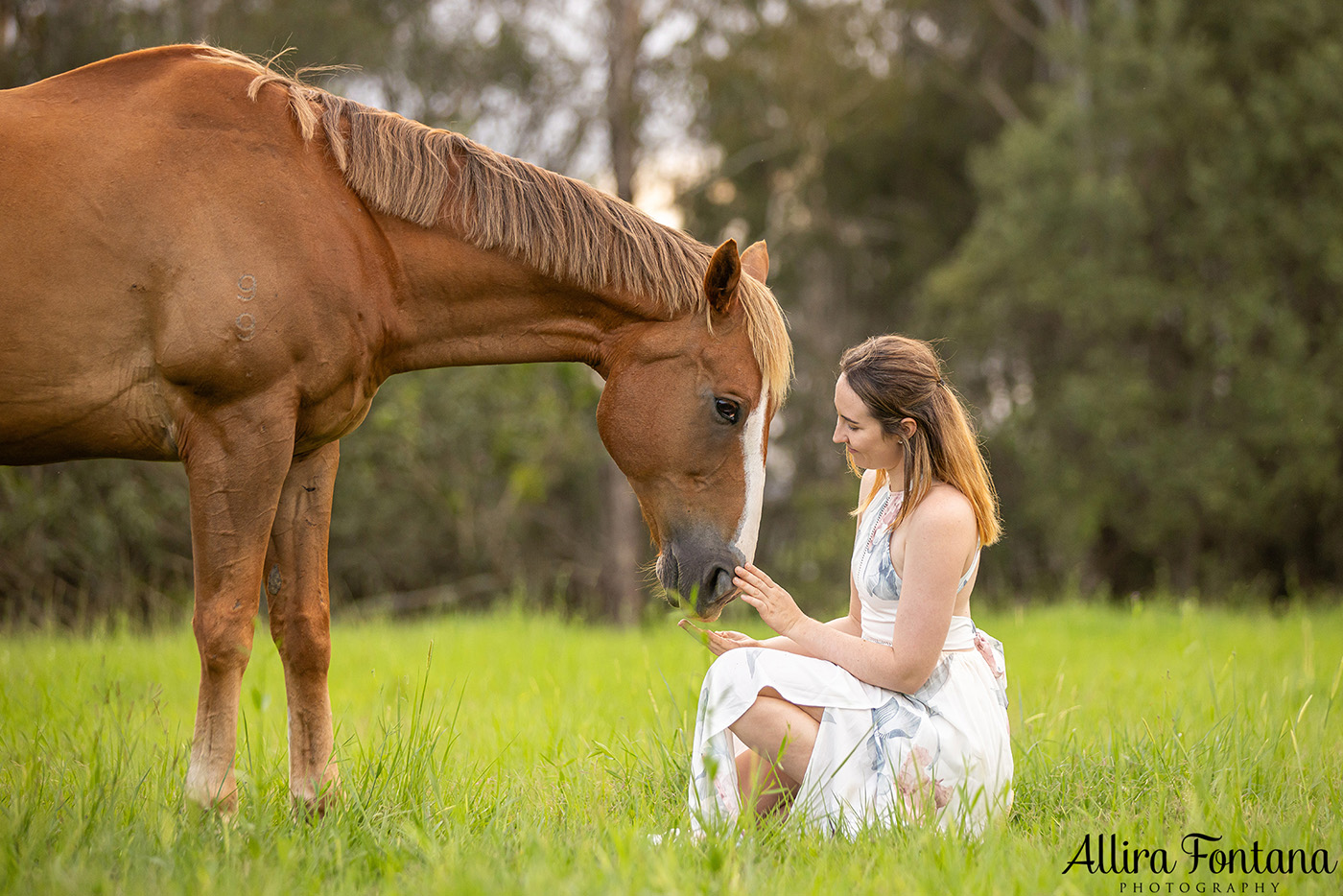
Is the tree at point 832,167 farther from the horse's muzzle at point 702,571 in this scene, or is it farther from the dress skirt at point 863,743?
the dress skirt at point 863,743

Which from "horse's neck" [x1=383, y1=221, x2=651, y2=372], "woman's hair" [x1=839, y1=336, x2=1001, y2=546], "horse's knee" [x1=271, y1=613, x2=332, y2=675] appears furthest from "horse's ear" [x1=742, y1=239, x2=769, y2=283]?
"horse's knee" [x1=271, y1=613, x2=332, y2=675]

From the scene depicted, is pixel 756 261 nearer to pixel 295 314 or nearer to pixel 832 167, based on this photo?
pixel 295 314

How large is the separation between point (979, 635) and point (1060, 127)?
14.6m

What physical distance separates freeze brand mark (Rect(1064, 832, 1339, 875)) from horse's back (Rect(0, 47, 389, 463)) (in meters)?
2.36

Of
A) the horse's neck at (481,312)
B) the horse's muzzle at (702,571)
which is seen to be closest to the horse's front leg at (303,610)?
the horse's neck at (481,312)

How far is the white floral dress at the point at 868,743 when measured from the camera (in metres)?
2.42

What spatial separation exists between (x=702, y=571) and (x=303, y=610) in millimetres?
1216

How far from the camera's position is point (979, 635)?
9.36 feet

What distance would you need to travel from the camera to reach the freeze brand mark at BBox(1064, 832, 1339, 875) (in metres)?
2.17

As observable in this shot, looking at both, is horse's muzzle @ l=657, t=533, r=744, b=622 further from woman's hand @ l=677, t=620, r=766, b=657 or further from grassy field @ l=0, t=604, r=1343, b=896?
grassy field @ l=0, t=604, r=1343, b=896

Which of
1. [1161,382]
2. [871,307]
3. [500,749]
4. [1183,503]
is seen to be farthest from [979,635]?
[871,307]

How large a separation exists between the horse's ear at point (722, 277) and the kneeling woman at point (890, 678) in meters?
0.52

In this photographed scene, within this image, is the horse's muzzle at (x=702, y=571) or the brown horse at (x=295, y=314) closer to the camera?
the brown horse at (x=295, y=314)

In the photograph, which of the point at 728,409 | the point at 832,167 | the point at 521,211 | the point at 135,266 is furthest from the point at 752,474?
the point at 832,167
